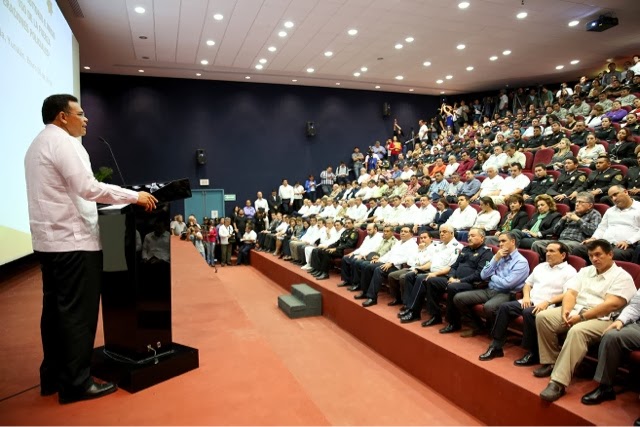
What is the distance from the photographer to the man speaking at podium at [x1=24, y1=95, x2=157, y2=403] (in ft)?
4.77

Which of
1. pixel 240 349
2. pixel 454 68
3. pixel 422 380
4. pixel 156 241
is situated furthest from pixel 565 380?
pixel 454 68

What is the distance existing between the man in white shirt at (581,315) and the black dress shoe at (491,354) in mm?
331

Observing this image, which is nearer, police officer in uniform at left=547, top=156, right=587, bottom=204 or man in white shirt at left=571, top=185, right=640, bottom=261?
man in white shirt at left=571, top=185, right=640, bottom=261

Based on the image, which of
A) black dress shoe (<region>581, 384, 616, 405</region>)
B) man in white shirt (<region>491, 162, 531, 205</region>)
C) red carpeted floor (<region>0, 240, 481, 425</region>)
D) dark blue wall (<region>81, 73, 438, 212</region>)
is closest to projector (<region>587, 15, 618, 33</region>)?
man in white shirt (<region>491, 162, 531, 205</region>)

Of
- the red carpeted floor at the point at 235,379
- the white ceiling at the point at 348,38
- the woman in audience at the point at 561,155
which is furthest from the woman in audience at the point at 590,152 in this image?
the red carpeted floor at the point at 235,379

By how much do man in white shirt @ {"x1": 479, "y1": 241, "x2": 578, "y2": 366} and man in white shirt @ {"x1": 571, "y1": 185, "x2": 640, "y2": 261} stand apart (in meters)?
0.75

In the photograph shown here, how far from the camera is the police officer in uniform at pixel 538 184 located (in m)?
5.45

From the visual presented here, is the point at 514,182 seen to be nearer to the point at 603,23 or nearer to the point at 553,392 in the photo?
the point at 553,392

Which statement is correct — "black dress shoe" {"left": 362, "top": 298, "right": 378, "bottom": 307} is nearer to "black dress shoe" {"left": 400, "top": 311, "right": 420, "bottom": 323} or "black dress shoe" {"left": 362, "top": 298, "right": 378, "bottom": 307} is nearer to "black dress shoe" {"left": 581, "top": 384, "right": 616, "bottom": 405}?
"black dress shoe" {"left": 400, "top": 311, "right": 420, "bottom": 323}

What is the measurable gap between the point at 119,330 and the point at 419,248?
11.7 ft

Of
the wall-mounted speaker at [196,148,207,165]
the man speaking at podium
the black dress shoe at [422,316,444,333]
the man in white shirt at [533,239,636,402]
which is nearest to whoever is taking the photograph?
the man speaking at podium

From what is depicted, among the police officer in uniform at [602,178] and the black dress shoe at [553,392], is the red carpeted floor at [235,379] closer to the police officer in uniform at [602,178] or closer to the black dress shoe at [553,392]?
the black dress shoe at [553,392]

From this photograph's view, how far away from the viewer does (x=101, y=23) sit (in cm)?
764

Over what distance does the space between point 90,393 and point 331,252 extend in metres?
4.91
